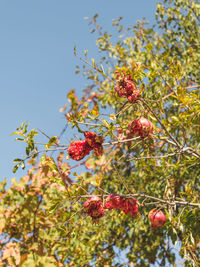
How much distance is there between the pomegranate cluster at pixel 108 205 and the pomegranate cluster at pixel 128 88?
2.05 feet

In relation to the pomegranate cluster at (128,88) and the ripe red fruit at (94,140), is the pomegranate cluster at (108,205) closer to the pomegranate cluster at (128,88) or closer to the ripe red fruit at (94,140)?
the ripe red fruit at (94,140)

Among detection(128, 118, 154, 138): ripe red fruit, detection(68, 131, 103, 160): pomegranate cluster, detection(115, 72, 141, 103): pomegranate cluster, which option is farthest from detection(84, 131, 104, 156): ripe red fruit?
detection(115, 72, 141, 103): pomegranate cluster

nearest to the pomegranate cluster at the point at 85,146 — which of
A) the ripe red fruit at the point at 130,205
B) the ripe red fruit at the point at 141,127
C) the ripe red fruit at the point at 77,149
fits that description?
the ripe red fruit at the point at 77,149

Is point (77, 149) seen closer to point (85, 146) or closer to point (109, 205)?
point (85, 146)

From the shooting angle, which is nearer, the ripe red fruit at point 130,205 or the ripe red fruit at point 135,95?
the ripe red fruit at point 135,95

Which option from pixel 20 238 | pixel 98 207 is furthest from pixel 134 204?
pixel 20 238

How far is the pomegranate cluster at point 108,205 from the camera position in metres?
1.71

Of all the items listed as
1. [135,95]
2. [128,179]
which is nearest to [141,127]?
[135,95]

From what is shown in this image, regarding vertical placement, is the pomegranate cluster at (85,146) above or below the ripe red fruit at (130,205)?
above

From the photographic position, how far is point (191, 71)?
4.10 m

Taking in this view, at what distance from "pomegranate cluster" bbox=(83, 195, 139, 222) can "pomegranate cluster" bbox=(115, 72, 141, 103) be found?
0.62m

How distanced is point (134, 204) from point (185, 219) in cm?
70

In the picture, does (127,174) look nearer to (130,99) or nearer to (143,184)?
(143,184)

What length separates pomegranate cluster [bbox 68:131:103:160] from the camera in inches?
65.8
